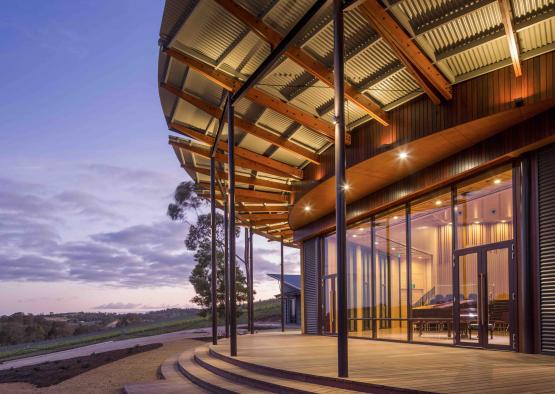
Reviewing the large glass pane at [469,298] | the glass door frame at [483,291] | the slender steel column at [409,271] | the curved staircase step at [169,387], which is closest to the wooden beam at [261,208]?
the slender steel column at [409,271]

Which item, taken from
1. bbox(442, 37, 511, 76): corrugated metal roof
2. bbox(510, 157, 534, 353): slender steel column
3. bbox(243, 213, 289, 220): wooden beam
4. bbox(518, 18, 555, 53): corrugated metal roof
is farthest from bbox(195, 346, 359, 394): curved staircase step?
bbox(243, 213, 289, 220): wooden beam

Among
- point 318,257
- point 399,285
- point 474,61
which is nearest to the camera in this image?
point 474,61

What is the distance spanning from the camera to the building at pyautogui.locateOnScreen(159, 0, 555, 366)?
8.27 meters

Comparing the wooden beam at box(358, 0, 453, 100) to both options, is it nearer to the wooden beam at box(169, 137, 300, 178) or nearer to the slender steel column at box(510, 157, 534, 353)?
the slender steel column at box(510, 157, 534, 353)

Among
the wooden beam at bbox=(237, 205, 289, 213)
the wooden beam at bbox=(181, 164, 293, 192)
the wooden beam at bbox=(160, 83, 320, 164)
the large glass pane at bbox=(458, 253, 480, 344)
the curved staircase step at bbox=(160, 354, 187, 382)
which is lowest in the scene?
the curved staircase step at bbox=(160, 354, 187, 382)

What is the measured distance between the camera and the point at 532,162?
972 cm

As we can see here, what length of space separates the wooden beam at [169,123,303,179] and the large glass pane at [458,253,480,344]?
19.0 ft

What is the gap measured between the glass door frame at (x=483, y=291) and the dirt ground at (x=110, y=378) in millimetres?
6615

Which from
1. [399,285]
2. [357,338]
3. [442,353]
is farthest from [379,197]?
[442,353]

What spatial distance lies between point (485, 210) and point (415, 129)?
7.65 ft

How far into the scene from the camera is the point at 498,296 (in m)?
10.3

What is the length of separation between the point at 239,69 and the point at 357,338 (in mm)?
8769

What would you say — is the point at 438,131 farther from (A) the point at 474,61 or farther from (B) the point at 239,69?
(B) the point at 239,69

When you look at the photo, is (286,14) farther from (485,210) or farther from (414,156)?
(485,210)
